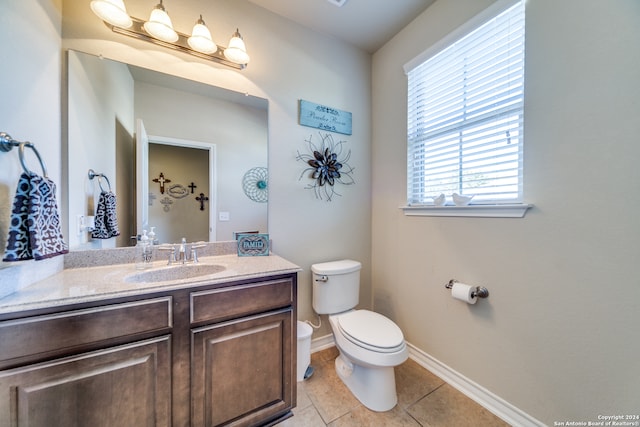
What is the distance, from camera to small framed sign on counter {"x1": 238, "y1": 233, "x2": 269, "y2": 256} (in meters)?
1.53

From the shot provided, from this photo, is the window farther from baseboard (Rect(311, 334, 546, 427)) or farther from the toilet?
Answer: baseboard (Rect(311, 334, 546, 427))

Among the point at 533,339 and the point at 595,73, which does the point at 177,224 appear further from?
the point at 595,73

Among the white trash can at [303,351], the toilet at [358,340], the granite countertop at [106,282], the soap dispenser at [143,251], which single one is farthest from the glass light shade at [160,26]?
the white trash can at [303,351]

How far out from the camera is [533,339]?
46.1 inches

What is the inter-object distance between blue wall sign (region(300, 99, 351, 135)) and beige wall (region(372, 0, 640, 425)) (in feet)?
2.87

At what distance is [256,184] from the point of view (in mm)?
1644

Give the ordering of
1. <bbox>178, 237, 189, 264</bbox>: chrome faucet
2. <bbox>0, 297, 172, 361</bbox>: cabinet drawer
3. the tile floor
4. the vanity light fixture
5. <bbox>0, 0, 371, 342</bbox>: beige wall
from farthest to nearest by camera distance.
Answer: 1. <bbox>178, 237, 189, 264</bbox>: chrome faucet
2. the tile floor
3. the vanity light fixture
4. <bbox>0, 0, 371, 342</bbox>: beige wall
5. <bbox>0, 297, 172, 361</bbox>: cabinet drawer

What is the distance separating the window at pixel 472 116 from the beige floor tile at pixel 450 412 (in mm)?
1219

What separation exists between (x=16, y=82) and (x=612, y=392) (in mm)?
2747

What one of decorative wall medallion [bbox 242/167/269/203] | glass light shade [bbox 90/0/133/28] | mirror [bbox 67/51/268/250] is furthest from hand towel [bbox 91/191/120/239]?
glass light shade [bbox 90/0/133/28]

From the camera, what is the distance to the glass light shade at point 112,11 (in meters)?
1.12

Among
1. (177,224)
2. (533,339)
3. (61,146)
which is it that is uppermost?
(61,146)

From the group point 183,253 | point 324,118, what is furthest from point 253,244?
point 324,118

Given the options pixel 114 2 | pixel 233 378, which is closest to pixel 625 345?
pixel 233 378
